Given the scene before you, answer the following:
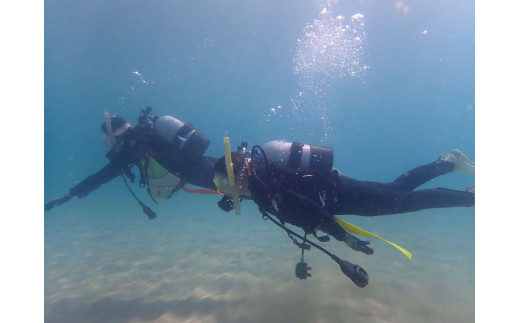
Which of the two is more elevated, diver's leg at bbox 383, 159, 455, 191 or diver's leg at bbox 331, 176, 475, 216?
diver's leg at bbox 383, 159, 455, 191

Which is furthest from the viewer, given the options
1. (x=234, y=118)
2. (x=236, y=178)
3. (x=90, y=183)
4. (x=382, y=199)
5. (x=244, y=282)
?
(x=234, y=118)

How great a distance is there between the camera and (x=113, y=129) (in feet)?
15.8

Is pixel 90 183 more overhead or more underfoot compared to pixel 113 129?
more underfoot

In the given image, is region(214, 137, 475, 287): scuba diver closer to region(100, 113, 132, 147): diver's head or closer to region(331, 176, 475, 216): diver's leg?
region(331, 176, 475, 216): diver's leg

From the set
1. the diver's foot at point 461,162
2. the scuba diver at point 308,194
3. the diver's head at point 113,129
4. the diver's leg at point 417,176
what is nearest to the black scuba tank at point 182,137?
the diver's head at point 113,129

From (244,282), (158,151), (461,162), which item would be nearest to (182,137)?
(158,151)

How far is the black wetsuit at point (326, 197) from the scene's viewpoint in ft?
10.2

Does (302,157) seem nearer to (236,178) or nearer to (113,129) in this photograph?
(236,178)

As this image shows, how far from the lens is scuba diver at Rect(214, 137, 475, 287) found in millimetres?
3096

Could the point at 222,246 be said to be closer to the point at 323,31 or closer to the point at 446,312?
the point at 446,312

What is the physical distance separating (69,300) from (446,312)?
624 cm

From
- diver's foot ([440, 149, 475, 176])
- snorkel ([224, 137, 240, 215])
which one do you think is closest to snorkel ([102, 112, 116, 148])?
snorkel ([224, 137, 240, 215])

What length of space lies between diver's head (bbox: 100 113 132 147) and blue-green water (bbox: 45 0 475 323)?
40cm

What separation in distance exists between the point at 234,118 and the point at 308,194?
6763cm
